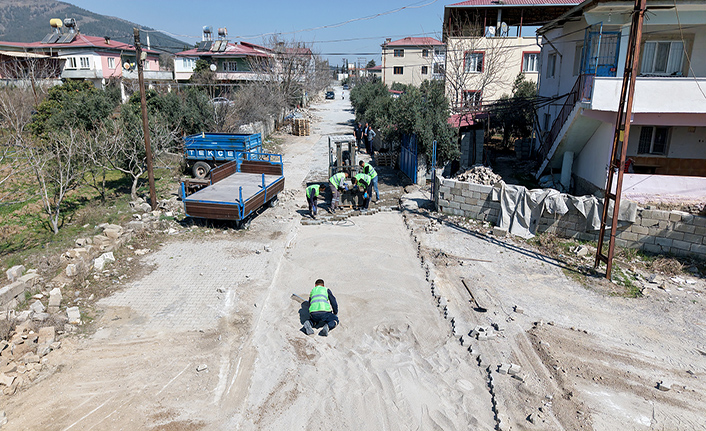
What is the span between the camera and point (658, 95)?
12.4 m

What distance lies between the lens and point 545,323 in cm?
804

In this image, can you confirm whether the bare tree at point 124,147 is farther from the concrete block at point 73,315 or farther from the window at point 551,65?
the window at point 551,65

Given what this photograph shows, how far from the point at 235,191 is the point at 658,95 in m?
12.5

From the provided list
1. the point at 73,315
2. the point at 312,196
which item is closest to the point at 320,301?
the point at 73,315

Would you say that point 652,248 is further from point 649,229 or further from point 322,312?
point 322,312

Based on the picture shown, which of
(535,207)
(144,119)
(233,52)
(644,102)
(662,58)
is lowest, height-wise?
(535,207)

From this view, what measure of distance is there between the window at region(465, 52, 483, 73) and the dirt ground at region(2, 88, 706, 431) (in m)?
20.3

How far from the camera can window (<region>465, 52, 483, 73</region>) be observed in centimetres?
2829

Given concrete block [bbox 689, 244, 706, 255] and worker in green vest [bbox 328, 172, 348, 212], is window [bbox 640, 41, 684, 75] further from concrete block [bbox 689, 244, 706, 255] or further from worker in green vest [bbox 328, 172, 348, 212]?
worker in green vest [bbox 328, 172, 348, 212]

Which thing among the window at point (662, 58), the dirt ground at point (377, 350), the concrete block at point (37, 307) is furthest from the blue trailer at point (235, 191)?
the window at point (662, 58)

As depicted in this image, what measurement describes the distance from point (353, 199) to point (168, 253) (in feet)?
20.1

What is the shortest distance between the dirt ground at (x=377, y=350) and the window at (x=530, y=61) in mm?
23423

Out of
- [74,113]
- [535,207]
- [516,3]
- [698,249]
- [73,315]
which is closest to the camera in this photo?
[73,315]

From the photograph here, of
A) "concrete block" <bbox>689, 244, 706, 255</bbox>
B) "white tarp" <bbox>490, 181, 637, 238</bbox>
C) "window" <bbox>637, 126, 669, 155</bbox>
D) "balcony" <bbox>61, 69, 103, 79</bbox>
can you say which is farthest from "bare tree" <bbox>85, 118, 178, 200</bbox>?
"balcony" <bbox>61, 69, 103, 79</bbox>
